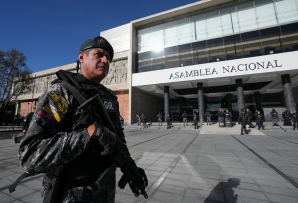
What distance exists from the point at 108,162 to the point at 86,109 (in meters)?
0.41

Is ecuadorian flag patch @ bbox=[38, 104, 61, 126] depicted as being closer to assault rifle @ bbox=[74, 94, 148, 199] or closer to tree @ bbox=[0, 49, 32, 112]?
assault rifle @ bbox=[74, 94, 148, 199]

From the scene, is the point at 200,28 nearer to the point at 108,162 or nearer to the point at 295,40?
the point at 295,40

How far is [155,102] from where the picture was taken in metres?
26.5

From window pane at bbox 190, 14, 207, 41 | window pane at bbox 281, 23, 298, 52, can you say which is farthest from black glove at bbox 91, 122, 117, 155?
window pane at bbox 190, 14, 207, 41

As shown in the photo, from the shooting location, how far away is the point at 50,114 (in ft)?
2.61

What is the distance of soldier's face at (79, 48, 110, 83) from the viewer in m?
1.13

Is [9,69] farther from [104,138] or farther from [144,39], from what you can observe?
[104,138]

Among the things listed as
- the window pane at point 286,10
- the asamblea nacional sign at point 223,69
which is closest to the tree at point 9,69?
the asamblea nacional sign at point 223,69

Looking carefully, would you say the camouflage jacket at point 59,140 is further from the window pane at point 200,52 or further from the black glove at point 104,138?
the window pane at point 200,52

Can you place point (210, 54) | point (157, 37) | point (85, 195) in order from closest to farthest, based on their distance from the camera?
1. point (85, 195)
2. point (210, 54)
3. point (157, 37)

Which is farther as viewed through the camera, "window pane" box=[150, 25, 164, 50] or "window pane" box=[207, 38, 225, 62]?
"window pane" box=[150, 25, 164, 50]

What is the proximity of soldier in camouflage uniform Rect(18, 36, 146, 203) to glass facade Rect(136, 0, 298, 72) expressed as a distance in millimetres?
18786

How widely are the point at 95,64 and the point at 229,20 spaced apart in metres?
22.7

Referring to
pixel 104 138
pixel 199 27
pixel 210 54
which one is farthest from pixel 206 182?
pixel 199 27
